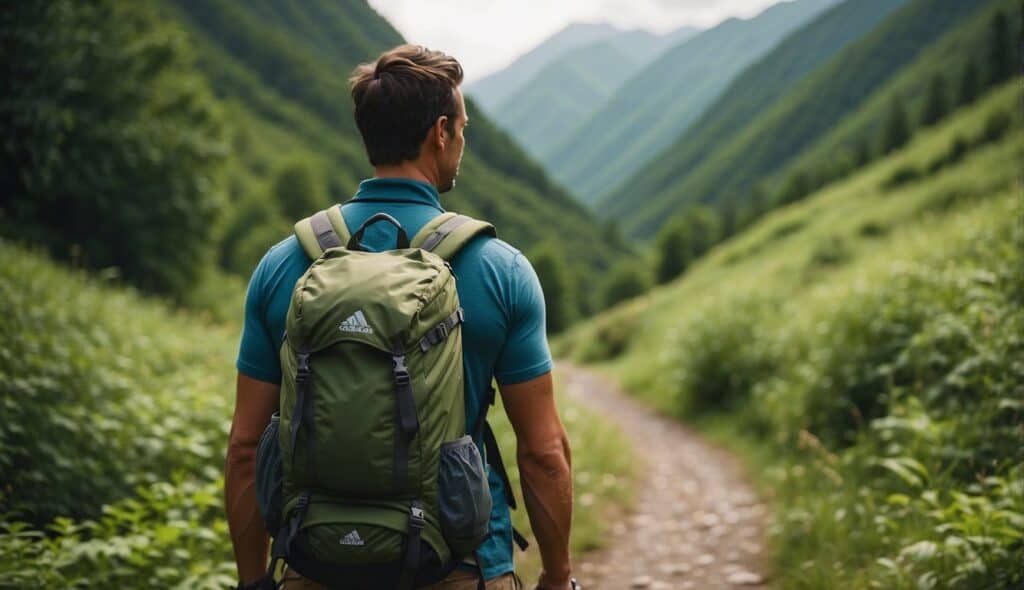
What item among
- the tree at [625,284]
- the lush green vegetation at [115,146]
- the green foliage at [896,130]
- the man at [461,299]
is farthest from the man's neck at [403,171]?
the green foliage at [896,130]

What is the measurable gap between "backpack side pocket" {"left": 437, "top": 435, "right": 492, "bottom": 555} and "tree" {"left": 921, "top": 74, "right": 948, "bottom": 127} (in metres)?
86.4

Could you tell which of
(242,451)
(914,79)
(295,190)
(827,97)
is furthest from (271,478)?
(827,97)

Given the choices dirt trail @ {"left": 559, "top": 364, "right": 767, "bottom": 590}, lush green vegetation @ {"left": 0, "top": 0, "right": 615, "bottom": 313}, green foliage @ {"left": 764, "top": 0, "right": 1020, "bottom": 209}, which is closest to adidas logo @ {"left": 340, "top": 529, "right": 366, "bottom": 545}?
dirt trail @ {"left": 559, "top": 364, "right": 767, "bottom": 590}

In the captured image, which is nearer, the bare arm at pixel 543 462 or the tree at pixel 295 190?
the bare arm at pixel 543 462

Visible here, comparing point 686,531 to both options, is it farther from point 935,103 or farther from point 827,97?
point 827,97

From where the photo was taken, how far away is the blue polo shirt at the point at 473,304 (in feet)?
6.82

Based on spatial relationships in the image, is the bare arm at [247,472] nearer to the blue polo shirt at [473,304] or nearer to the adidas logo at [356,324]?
the blue polo shirt at [473,304]

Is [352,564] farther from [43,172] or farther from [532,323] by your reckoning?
[43,172]

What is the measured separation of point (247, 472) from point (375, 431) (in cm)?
79

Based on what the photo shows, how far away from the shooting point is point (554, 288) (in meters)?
66.6

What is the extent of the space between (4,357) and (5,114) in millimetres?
9797

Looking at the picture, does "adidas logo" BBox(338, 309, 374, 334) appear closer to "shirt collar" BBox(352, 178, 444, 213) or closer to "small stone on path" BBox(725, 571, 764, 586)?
"shirt collar" BBox(352, 178, 444, 213)

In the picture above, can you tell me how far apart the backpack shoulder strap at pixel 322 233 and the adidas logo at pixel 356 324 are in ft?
1.12

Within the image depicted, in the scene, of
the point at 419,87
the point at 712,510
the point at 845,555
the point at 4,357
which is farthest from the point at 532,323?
the point at 712,510
